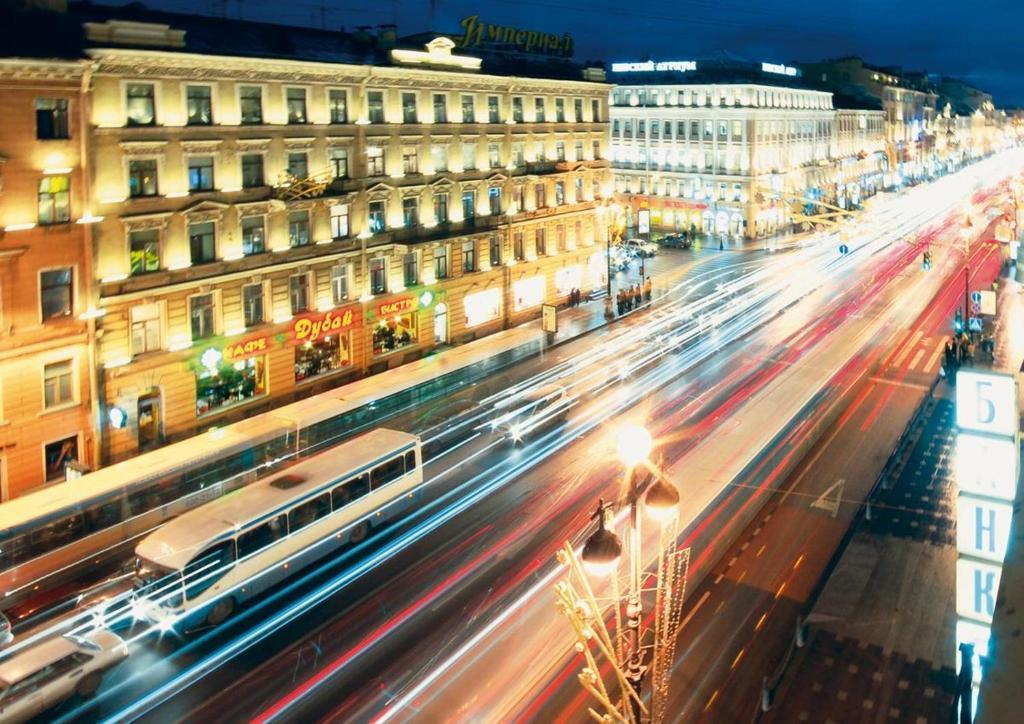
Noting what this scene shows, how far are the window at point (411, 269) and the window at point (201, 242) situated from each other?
11699 mm

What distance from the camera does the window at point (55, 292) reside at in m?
30.0

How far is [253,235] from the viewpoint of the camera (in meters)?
37.4

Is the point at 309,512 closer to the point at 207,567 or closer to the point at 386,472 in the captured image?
the point at 386,472

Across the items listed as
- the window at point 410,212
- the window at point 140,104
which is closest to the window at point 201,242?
the window at point 140,104

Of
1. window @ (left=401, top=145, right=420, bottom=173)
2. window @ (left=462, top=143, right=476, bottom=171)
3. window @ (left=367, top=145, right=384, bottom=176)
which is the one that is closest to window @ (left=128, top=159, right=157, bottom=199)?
window @ (left=367, top=145, right=384, bottom=176)

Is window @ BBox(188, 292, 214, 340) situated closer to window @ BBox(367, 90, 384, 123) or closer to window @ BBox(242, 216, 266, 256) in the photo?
window @ BBox(242, 216, 266, 256)

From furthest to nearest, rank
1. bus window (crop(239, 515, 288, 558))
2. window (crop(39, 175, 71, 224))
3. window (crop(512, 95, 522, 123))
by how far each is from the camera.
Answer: window (crop(512, 95, 522, 123))
window (crop(39, 175, 71, 224))
bus window (crop(239, 515, 288, 558))

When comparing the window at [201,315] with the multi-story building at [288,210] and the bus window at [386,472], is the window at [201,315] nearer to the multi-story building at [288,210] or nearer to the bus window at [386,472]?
the multi-story building at [288,210]

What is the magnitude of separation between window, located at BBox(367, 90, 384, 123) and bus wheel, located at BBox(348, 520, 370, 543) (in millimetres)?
24488

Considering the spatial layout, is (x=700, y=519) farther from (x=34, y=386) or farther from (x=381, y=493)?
(x=34, y=386)

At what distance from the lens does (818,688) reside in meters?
18.2

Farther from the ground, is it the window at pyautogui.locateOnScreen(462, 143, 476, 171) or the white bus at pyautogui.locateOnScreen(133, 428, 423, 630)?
the window at pyautogui.locateOnScreen(462, 143, 476, 171)

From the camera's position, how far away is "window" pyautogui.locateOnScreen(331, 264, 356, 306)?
4138 cm

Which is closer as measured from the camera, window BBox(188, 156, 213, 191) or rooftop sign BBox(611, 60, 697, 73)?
window BBox(188, 156, 213, 191)
